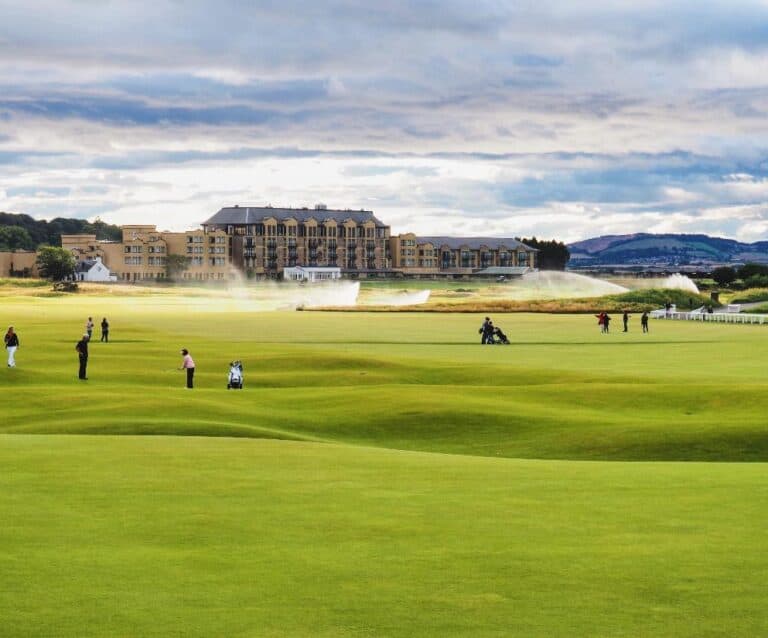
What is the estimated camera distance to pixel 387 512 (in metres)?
18.4

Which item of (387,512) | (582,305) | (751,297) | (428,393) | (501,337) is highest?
(751,297)

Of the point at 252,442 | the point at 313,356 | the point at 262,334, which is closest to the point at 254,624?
the point at 252,442

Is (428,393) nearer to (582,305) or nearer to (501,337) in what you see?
(501,337)

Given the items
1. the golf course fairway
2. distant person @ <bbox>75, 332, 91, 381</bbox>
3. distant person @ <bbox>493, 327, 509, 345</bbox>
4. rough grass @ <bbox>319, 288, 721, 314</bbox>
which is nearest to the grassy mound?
the golf course fairway

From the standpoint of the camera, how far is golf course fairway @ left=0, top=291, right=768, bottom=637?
12.6m

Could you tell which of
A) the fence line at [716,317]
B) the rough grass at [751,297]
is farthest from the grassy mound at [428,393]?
the rough grass at [751,297]

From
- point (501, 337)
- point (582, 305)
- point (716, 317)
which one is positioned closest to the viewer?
point (501, 337)

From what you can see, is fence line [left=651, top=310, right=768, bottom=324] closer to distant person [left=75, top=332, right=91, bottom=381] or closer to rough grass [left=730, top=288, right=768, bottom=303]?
rough grass [left=730, top=288, right=768, bottom=303]

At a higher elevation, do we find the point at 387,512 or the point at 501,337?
the point at 387,512

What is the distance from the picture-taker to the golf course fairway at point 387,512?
496 inches

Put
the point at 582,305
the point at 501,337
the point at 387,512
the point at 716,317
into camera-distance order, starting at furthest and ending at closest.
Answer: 1. the point at 582,305
2. the point at 716,317
3. the point at 501,337
4. the point at 387,512

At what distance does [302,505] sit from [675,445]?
1539 cm

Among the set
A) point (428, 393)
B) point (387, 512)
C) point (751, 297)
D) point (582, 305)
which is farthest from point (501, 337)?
point (751, 297)

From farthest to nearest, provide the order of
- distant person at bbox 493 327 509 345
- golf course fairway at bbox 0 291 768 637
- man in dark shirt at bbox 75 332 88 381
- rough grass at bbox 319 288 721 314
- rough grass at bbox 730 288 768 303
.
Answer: rough grass at bbox 730 288 768 303 < rough grass at bbox 319 288 721 314 < distant person at bbox 493 327 509 345 < man in dark shirt at bbox 75 332 88 381 < golf course fairway at bbox 0 291 768 637
